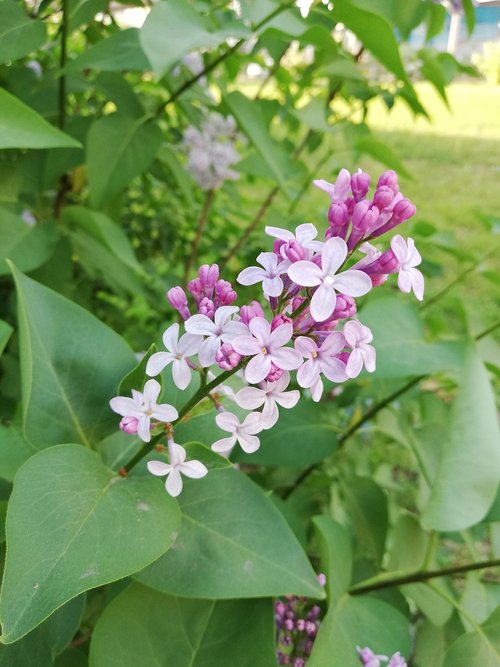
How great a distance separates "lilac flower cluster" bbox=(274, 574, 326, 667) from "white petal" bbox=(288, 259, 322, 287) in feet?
1.47

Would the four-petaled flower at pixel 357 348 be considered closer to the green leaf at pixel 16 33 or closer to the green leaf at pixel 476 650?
the green leaf at pixel 476 650

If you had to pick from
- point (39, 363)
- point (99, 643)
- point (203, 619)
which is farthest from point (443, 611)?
point (39, 363)

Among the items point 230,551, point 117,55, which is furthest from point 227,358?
point 117,55

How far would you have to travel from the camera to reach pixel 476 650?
78 cm

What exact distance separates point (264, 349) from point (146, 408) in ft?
0.44

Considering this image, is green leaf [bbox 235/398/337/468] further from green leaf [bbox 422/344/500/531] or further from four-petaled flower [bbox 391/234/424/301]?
four-petaled flower [bbox 391/234/424/301]

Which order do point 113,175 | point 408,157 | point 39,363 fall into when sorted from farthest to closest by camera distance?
point 408,157 < point 113,175 < point 39,363

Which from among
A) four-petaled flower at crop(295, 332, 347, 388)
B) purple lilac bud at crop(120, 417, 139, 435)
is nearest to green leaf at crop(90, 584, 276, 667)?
purple lilac bud at crop(120, 417, 139, 435)

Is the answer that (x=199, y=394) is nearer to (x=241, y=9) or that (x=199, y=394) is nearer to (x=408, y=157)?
(x=241, y=9)

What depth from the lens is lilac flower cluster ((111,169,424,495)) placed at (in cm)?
53

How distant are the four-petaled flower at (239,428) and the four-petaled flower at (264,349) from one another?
2.5 inches

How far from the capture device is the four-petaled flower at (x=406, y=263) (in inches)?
22.4

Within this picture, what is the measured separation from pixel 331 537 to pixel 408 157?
5.90m

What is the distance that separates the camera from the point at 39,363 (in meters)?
0.72
